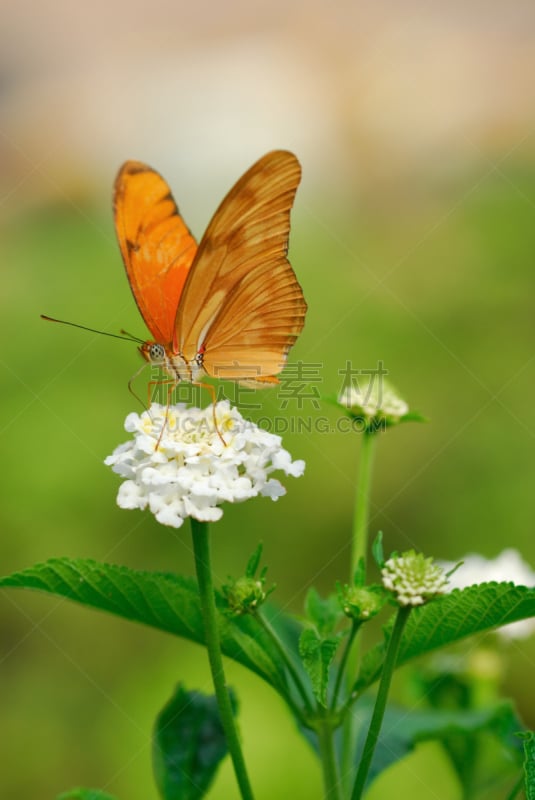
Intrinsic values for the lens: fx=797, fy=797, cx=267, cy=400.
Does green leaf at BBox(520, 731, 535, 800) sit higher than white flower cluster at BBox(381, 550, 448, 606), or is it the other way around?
white flower cluster at BBox(381, 550, 448, 606)

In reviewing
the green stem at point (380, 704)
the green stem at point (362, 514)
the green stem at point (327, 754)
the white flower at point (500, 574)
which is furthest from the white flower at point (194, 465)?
the white flower at point (500, 574)

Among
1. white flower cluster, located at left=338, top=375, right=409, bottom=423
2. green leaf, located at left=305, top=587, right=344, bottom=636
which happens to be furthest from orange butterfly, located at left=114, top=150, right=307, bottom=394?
green leaf, located at left=305, top=587, right=344, bottom=636

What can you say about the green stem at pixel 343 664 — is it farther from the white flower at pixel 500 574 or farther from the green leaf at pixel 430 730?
the white flower at pixel 500 574

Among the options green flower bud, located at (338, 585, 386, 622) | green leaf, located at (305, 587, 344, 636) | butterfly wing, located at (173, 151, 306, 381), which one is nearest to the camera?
green flower bud, located at (338, 585, 386, 622)

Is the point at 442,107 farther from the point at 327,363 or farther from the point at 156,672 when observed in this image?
the point at 156,672

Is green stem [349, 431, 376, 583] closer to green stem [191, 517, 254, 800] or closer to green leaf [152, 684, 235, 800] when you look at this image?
green stem [191, 517, 254, 800]

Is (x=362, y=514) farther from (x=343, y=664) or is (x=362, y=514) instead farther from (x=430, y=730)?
(x=430, y=730)

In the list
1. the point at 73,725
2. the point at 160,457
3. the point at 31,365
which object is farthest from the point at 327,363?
the point at 160,457
